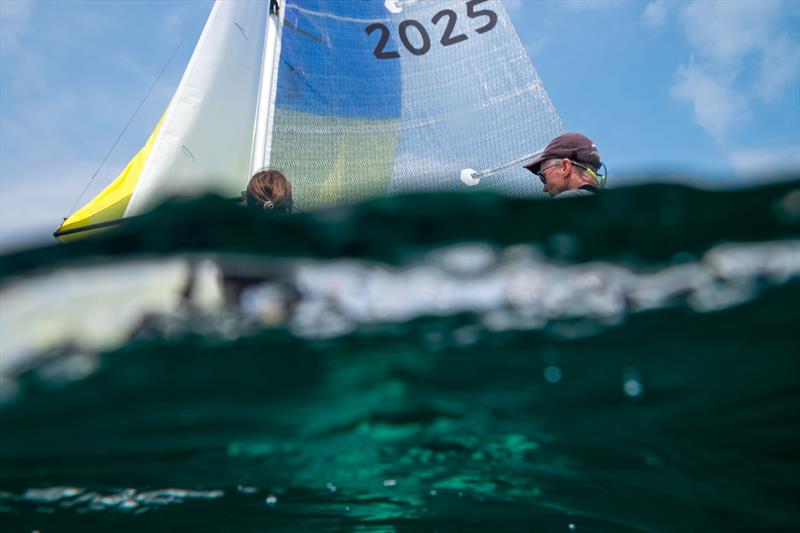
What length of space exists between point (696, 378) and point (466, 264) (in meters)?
0.75

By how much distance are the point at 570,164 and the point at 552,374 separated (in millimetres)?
1903

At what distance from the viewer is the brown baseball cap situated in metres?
3.20

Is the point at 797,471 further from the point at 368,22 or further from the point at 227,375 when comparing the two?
the point at 368,22

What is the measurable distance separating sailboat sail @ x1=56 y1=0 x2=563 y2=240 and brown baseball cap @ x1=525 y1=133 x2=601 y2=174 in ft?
10.8

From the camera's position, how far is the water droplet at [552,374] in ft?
5.02

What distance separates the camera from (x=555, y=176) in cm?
321

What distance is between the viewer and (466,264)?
1.24 meters

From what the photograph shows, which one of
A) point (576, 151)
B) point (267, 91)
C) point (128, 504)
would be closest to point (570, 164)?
point (576, 151)

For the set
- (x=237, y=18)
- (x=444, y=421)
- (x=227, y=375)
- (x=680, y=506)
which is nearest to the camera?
(x=227, y=375)

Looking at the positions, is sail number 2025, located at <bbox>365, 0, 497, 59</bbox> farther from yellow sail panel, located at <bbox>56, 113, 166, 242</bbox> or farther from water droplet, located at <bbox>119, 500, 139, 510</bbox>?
water droplet, located at <bbox>119, 500, 139, 510</bbox>

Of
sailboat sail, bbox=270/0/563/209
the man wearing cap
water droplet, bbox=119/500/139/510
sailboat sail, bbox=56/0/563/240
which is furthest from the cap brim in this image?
sailboat sail, bbox=270/0/563/209

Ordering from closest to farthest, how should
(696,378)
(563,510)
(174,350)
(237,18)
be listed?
(174,350), (696,378), (563,510), (237,18)

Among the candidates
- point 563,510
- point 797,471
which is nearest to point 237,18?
point 563,510

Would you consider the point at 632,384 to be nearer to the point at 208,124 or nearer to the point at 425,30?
the point at 208,124
